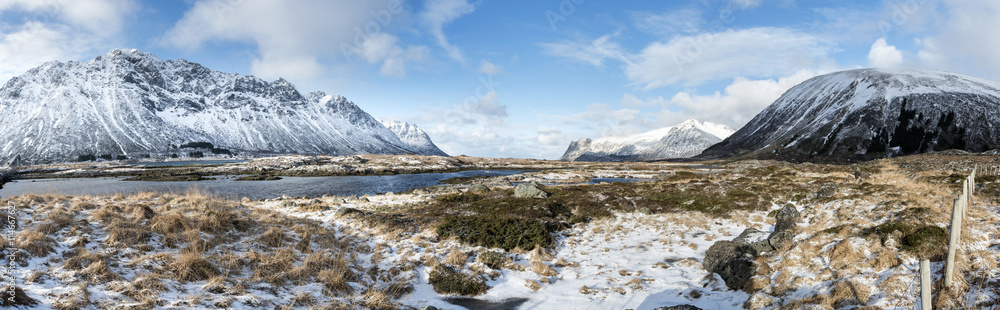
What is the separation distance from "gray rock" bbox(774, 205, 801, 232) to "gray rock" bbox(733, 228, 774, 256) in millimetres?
1388

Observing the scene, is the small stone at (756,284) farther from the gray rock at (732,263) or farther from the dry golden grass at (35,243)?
the dry golden grass at (35,243)

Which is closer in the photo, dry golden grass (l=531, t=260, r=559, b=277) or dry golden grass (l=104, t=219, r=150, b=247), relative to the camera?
dry golden grass (l=104, t=219, r=150, b=247)

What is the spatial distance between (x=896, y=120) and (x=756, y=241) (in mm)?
195542

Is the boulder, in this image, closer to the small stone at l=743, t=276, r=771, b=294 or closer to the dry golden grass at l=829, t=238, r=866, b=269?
the small stone at l=743, t=276, r=771, b=294

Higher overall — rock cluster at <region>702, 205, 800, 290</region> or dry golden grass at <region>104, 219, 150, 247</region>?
dry golden grass at <region>104, 219, 150, 247</region>

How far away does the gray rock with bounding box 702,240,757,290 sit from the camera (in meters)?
13.3

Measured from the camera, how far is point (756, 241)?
16.1 m

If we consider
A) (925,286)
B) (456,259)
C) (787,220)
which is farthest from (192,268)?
(787,220)

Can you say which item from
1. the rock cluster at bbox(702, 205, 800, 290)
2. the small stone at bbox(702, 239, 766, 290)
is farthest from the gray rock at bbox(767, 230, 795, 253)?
the small stone at bbox(702, 239, 766, 290)

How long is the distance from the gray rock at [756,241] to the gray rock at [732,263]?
242 millimetres

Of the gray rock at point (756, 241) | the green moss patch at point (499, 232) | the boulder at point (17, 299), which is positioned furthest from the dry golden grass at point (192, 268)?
the gray rock at point (756, 241)

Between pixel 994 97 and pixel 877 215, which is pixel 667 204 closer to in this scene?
pixel 877 215

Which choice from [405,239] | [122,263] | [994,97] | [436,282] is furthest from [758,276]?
[994,97]

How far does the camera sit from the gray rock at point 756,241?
15367 millimetres
